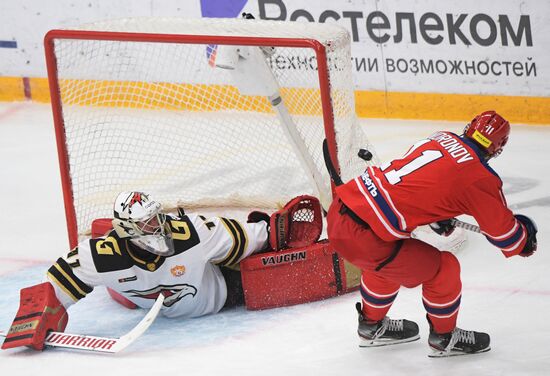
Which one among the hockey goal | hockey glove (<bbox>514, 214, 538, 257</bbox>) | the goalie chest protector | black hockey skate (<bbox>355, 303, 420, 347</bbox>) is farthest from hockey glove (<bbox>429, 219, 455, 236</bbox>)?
the hockey goal

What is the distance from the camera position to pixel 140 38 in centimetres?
480

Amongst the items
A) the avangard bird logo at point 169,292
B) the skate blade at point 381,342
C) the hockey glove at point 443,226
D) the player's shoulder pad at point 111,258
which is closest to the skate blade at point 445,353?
the skate blade at point 381,342

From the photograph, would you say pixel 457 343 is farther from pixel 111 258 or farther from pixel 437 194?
pixel 111 258

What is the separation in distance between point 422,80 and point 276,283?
2.74 m

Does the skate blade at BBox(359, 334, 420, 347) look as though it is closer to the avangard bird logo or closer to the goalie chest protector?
the goalie chest protector

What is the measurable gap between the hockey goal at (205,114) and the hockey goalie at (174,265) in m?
0.44

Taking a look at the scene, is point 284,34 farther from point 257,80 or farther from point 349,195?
point 349,195

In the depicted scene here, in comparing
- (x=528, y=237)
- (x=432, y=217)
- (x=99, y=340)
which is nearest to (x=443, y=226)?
(x=432, y=217)

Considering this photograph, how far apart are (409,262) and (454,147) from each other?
39cm

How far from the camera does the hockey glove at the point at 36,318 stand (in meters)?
4.21

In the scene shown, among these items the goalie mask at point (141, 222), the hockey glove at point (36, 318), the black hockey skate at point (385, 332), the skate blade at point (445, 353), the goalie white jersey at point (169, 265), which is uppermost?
the goalie mask at point (141, 222)

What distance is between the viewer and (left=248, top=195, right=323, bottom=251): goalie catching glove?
14.9 feet

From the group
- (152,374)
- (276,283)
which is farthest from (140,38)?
(152,374)

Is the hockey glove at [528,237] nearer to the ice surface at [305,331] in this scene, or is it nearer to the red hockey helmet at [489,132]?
the red hockey helmet at [489,132]
